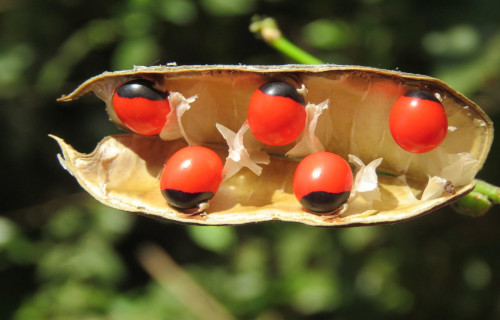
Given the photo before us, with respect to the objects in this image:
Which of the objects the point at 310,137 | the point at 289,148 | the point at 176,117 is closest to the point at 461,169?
the point at 310,137

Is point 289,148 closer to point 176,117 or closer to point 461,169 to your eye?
point 176,117

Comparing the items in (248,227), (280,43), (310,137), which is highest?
(280,43)

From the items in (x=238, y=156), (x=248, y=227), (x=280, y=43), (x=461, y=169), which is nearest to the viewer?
(x=461, y=169)

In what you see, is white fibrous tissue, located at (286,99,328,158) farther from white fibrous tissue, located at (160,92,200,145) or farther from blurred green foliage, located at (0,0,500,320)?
blurred green foliage, located at (0,0,500,320)

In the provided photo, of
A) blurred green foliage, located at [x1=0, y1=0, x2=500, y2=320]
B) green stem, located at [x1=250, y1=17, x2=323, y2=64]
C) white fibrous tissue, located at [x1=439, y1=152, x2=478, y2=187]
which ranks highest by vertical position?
green stem, located at [x1=250, y1=17, x2=323, y2=64]

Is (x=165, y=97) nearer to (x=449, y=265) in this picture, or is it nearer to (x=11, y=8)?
Result: (x=11, y=8)

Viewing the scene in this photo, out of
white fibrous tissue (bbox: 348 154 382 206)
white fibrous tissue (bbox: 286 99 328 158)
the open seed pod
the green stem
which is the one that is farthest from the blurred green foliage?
white fibrous tissue (bbox: 348 154 382 206)

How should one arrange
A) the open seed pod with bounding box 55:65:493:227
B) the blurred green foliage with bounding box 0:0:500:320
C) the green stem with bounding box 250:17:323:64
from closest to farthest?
the open seed pod with bounding box 55:65:493:227
the green stem with bounding box 250:17:323:64
the blurred green foliage with bounding box 0:0:500:320
